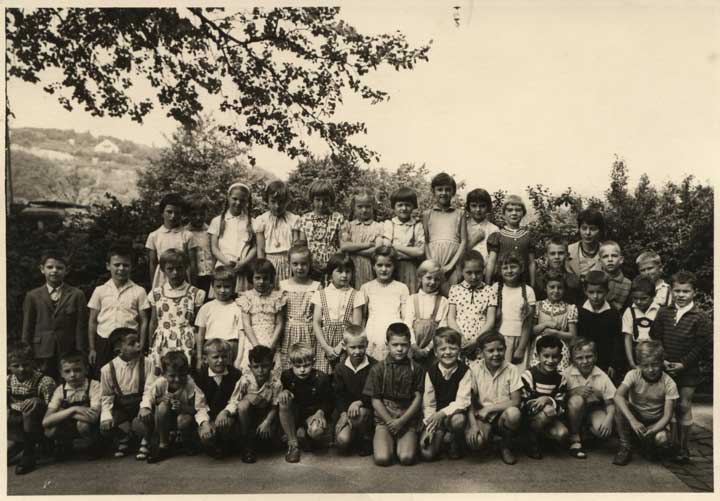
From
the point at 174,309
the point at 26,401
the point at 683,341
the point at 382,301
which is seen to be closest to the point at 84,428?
the point at 26,401

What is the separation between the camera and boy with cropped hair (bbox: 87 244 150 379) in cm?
526

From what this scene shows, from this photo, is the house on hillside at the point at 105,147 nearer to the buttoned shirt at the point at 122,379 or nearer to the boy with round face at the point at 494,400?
the buttoned shirt at the point at 122,379

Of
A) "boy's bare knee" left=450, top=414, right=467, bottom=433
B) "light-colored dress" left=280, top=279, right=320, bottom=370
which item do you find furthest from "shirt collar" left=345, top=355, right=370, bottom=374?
"boy's bare knee" left=450, top=414, right=467, bottom=433

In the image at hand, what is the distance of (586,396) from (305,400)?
202 cm

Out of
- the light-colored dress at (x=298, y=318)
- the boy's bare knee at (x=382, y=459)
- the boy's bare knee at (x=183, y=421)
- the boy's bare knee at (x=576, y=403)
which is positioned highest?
the light-colored dress at (x=298, y=318)

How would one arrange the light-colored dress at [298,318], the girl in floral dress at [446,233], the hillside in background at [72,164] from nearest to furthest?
1. the light-colored dress at [298,318]
2. the girl in floral dress at [446,233]
3. the hillside in background at [72,164]

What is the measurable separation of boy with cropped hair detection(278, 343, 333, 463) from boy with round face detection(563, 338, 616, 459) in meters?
1.74

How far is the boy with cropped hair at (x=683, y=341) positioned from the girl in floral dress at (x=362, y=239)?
2.26 meters

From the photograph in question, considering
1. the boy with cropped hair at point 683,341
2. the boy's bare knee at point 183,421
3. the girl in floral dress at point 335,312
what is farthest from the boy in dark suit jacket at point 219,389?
the boy with cropped hair at point 683,341

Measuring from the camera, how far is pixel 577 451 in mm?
4809

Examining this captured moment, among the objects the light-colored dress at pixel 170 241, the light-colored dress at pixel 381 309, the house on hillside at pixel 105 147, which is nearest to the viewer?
the light-colored dress at pixel 381 309

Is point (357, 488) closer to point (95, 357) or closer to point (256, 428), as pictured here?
point (256, 428)

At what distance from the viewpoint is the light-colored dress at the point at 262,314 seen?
5.14 meters

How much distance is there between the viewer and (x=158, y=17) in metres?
6.07
